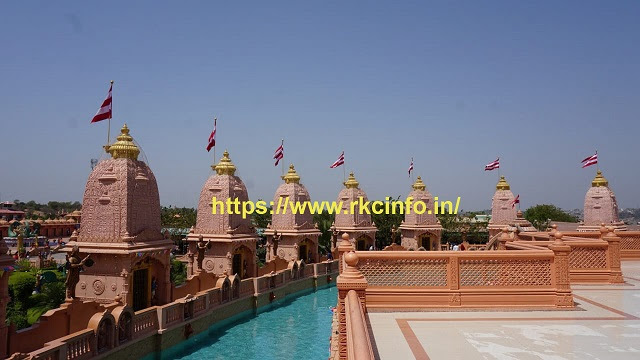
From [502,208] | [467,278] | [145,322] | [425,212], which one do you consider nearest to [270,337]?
[145,322]

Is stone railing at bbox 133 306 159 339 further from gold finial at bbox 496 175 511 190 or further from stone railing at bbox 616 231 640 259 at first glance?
gold finial at bbox 496 175 511 190

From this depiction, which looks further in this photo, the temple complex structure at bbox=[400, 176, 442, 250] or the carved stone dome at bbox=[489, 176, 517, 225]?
the temple complex structure at bbox=[400, 176, 442, 250]

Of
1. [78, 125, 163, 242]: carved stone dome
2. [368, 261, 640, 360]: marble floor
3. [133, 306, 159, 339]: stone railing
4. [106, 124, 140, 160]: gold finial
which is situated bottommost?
[133, 306, 159, 339]: stone railing

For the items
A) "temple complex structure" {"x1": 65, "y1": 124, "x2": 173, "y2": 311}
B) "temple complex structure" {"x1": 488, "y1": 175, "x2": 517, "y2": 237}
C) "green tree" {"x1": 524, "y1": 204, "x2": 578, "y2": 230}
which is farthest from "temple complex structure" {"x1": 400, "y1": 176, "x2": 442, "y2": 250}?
"green tree" {"x1": 524, "y1": 204, "x2": 578, "y2": 230}

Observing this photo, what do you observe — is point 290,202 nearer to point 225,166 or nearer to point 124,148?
point 225,166

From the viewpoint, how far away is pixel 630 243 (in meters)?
21.7

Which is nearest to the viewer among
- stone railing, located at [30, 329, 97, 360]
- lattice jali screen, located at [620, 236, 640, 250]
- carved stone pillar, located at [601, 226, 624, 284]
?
stone railing, located at [30, 329, 97, 360]

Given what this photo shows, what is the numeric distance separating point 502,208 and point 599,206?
7932mm

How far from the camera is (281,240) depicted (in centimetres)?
3359

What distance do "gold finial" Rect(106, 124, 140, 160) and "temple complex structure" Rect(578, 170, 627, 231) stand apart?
26.7 m

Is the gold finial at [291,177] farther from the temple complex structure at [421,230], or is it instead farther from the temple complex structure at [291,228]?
the temple complex structure at [421,230]

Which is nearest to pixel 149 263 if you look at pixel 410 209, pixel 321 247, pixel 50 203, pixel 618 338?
pixel 618 338

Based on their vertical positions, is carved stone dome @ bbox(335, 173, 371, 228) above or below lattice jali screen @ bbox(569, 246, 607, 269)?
above

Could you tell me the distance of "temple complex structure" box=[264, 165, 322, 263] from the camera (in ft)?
108
